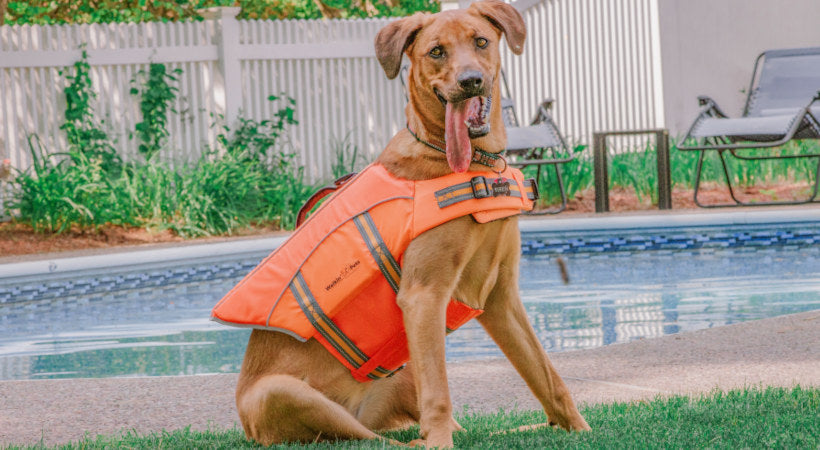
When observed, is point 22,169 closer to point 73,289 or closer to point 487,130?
point 73,289

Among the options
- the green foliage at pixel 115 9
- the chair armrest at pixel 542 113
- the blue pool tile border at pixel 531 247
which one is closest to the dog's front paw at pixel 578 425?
the blue pool tile border at pixel 531 247

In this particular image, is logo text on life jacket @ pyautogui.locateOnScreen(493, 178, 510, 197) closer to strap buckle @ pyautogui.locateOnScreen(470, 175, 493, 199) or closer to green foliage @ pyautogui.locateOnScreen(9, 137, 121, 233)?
strap buckle @ pyautogui.locateOnScreen(470, 175, 493, 199)

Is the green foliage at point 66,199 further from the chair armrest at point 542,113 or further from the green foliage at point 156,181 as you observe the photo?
the chair armrest at point 542,113

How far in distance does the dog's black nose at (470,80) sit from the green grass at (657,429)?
0.98 meters

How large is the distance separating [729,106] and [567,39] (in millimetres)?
2851

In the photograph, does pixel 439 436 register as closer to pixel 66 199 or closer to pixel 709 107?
pixel 66 199

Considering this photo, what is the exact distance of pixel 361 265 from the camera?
2.79 m

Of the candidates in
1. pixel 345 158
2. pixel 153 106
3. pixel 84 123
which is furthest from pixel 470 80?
pixel 345 158

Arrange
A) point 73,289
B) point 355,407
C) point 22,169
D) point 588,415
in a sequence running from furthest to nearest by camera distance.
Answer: point 22,169 < point 73,289 < point 588,415 < point 355,407

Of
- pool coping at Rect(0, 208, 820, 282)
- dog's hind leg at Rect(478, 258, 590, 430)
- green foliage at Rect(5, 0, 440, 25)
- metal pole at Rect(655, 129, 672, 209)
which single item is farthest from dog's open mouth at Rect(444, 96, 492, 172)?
green foliage at Rect(5, 0, 440, 25)

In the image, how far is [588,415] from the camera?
3258 mm

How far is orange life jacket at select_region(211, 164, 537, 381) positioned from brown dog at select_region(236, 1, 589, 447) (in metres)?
0.04

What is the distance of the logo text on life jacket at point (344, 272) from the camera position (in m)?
2.79

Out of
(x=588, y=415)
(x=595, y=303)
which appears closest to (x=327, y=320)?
(x=588, y=415)
